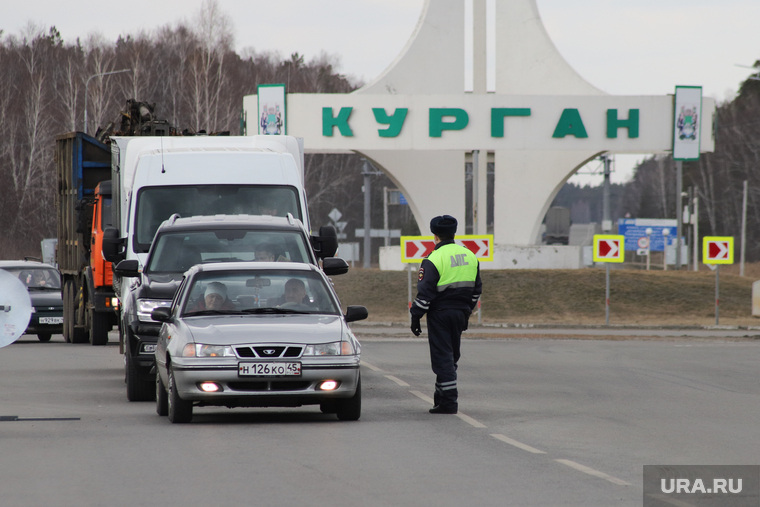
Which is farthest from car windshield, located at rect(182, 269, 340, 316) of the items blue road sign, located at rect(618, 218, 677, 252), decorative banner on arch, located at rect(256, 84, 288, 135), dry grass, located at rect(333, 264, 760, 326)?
blue road sign, located at rect(618, 218, 677, 252)

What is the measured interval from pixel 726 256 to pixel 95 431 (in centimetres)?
3041

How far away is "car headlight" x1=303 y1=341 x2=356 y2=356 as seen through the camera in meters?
12.3

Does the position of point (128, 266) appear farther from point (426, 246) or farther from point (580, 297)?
point (580, 297)

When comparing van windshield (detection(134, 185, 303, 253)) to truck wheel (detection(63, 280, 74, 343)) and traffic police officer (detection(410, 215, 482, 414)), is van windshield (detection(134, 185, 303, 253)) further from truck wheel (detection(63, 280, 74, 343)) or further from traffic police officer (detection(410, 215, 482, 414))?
truck wheel (detection(63, 280, 74, 343))

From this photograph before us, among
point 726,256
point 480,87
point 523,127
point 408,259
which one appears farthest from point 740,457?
point 480,87

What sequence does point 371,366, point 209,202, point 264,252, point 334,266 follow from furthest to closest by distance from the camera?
point 371,366, point 209,202, point 334,266, point 264,252

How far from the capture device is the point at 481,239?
38031 mm

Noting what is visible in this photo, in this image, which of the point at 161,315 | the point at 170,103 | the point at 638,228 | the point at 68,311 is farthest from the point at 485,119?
the point at 170,103

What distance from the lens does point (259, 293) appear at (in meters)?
13.4

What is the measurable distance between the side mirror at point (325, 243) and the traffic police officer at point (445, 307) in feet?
11.1

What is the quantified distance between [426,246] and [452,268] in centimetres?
2397

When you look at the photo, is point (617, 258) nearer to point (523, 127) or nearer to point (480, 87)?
point (523, 127)

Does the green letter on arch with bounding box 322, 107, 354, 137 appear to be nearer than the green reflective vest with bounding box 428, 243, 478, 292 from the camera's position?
No

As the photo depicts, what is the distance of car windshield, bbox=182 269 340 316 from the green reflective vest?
1103 mm
